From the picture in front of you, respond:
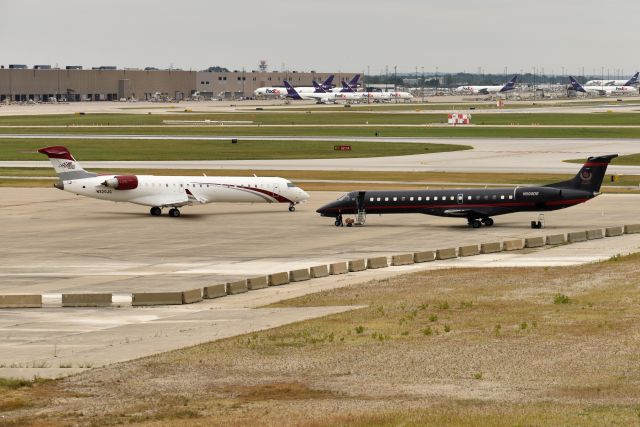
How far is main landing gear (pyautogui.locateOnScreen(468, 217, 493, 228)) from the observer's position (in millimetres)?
82312

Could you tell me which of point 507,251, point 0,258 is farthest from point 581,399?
point 0,258

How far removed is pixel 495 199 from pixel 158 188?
25.0m

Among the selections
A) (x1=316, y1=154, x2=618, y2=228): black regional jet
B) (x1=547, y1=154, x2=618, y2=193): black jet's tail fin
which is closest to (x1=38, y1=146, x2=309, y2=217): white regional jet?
(x1=316, y1=154, x2=618, y2=228): black regional jet

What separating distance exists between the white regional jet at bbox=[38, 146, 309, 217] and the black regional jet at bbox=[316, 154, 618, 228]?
10572 mm

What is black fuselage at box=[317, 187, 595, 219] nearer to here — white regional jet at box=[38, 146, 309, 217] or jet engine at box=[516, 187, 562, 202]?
jet engine at box=[516, 187, 562, 202]

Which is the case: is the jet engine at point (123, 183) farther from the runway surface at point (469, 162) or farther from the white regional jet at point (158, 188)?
the runway surface at point (469, 162)

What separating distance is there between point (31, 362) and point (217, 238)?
3938 centimetres

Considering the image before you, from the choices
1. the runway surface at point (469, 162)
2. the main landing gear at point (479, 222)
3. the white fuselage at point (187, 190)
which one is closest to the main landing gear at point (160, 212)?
the white fuselage at point (187, 190)

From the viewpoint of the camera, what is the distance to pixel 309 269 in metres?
58.8

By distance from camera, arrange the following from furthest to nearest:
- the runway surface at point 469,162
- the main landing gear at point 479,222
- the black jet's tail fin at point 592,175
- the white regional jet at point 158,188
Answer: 1. the runway surface at point 469,162
2. the white regional jet at point 158,188
3. the main landing gear at point 479,222
4. the black jet's tail fin at point 592,175

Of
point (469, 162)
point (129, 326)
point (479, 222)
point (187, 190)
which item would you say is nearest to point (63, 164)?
point (187, 190)

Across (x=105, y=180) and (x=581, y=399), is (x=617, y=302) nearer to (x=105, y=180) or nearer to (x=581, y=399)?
(x=581, y=399)

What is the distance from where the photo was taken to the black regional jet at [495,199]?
8156 cm

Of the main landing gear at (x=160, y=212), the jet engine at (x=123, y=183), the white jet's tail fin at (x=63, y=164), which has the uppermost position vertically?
the white jet's tail fin at (x=63, y=164)
